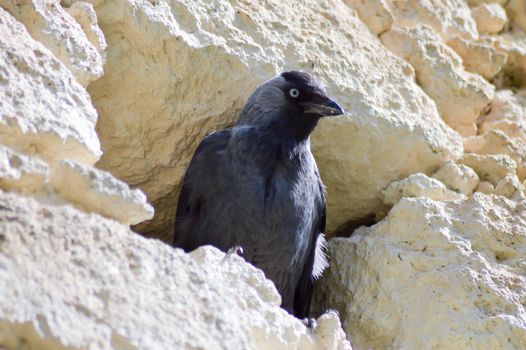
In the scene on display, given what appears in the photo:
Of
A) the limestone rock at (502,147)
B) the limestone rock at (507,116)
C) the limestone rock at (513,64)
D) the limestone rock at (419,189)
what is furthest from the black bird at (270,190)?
the limestone rock at (513,64)

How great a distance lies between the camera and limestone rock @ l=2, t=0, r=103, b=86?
390 centimetres

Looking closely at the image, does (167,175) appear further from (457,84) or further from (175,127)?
(457,84)

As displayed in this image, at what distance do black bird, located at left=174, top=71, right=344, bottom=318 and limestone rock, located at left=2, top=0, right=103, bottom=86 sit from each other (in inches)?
38.5

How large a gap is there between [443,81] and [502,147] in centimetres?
59

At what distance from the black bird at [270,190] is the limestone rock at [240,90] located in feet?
0.70

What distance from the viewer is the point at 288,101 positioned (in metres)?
5.07

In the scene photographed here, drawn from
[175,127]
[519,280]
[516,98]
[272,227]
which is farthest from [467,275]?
[516,98]

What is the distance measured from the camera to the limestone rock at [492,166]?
17.0 feet

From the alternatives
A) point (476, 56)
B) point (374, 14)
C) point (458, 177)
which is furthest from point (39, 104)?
point (476, 56)

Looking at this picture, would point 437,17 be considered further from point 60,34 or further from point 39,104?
point 39,104

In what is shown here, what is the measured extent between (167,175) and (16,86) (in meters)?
1.80

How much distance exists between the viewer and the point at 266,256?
186 inches

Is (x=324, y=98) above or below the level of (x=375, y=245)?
above

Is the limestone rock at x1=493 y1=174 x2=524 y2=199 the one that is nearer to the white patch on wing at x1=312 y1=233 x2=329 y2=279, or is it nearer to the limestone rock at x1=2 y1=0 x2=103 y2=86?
the white patch on wing at x1=312 y1=233 x2=329 y2=279
